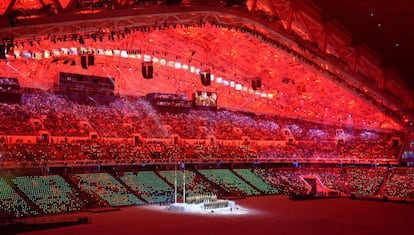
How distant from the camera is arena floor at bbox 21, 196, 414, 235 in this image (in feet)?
99.8

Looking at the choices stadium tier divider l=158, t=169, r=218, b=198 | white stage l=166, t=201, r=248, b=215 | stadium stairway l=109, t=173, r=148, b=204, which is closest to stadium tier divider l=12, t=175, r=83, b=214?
stadium stairway l=109, t=173, r=148, b=204

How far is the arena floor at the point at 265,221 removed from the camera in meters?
30.4

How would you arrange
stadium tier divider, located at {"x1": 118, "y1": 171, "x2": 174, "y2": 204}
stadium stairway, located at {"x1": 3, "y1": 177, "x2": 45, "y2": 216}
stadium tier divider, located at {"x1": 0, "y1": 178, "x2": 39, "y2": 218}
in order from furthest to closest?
stadium tier divider, located at {"x1": 118, "y1": 171, "x2": 174, "y2": 204} < stadium stairway, located at {"x1": 3, "y1": 177, "x2": 45, "y2": 216} < stadium tier divider, located at {"x1": 0, "y1": 178, "x2": 39, "y2": 218}

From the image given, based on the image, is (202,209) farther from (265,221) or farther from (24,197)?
(24,197)

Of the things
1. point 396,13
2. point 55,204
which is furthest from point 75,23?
point 396,13

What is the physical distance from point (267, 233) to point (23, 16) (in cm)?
1761

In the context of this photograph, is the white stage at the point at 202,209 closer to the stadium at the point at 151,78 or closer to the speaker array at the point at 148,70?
the stadium at the point at 151,78

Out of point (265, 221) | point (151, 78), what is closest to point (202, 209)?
point (265, 221)

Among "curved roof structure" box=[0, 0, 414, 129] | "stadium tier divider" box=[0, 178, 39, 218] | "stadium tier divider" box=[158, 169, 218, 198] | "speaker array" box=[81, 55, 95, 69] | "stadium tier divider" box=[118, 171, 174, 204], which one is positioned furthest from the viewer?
"stadium tier divider" box=[158, 169, 218, 198]

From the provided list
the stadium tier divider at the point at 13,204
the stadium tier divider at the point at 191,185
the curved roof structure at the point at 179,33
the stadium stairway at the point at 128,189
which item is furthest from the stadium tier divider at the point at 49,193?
the stadium tier divider at the point at 191,185

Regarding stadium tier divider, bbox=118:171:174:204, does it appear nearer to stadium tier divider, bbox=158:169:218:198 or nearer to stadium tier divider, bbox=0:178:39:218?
stadium tier divider, bbox=158:169:218:198

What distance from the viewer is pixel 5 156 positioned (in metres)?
39.9

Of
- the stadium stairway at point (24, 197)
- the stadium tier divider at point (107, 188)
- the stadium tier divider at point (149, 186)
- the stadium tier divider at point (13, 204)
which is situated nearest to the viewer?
the stadium tier divider at point (13, 204)

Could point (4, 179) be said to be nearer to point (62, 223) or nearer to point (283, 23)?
point (62, 223)
